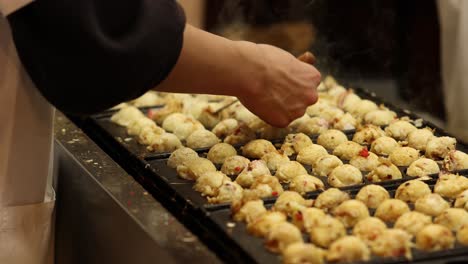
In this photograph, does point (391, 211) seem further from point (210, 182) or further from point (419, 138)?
point (419, 138)

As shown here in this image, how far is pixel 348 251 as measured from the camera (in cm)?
168

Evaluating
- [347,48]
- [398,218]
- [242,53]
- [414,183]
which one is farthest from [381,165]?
[347,48]

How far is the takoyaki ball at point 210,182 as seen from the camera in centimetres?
204

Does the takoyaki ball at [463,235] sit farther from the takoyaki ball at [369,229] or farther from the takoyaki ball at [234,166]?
the takoyaki ball at [234,166]

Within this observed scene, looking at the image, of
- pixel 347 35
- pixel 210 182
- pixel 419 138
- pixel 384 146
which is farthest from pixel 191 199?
pixel 347 35

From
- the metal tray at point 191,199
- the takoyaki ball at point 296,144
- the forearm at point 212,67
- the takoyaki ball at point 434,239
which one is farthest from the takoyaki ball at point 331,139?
the takoyaki ball at point 434,239

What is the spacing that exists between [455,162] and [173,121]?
825 mm

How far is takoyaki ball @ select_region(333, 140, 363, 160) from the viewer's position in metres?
Result: 2.29

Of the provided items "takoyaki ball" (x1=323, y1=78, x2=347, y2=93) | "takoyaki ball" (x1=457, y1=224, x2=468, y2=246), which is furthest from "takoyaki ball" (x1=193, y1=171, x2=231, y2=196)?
"takoyaki ball" (x1=323, y1=78, x2=347, y2=93)

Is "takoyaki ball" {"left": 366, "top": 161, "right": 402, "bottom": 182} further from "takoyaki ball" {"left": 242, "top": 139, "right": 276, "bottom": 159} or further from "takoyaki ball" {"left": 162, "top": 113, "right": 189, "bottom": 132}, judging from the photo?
"takoyaki ball" {"left": 162, "top": 113, "right": 189, "bottom": 132}

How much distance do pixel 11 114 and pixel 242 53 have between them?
1.82 feet

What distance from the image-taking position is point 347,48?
3291 millimetres

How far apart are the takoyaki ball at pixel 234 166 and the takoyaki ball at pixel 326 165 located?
0.56 feet

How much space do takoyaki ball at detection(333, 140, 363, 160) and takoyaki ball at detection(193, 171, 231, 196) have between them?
0.36 meters
